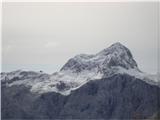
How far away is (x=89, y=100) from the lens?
19138cm

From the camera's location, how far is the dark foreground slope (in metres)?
184

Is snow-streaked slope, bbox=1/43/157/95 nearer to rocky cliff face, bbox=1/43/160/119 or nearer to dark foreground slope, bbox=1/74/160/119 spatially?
rocky cliff face, bbox=1/43/160/119

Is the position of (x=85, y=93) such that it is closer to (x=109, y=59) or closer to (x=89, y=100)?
(x=89, y=100)

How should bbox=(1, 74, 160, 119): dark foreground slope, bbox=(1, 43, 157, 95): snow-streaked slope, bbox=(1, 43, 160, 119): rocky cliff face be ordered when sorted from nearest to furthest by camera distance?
bbox=(1, 74, 160, 119): dark foreground slope < bbox=(1, 43, 160, 119): rocky cliff face < bbox=(1, 43, 157, 95): snow-streaked slope

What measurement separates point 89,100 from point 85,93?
357cm

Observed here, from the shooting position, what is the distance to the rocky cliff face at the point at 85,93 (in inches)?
7269

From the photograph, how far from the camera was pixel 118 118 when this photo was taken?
183m

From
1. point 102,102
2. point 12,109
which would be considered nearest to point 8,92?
point 12,109

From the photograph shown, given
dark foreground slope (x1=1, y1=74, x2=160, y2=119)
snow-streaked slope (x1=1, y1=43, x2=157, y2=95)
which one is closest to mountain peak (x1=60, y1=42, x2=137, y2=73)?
snow-streaked slope (x1=1, y1=43, x2=157, y2=95)

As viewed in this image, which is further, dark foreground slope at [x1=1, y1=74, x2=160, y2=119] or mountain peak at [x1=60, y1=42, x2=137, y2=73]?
mountain peak at [x1=60, y1=42, x2=137, y2=73]

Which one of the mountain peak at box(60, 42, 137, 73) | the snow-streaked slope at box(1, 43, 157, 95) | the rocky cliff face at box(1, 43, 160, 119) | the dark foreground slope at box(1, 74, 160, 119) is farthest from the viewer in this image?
the mountain peak at box(60, 42, 137, 73)

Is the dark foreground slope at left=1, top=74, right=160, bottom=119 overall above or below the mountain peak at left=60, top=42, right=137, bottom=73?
below

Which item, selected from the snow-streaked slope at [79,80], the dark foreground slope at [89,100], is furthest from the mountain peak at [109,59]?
the dark foreground slope at [89,100]

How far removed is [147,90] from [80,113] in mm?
24772
